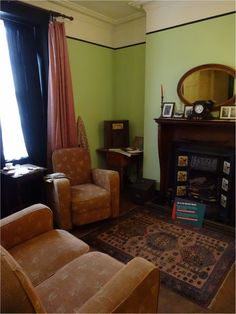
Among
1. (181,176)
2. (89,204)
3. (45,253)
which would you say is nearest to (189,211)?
(181,176)

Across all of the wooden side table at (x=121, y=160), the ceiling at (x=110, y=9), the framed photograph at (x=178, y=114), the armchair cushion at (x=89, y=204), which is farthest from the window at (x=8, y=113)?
the framed photograph at (x=178, y=114)

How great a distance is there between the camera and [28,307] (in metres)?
0.76

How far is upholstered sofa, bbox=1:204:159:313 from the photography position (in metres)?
0.77

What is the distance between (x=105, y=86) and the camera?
365 centimetres

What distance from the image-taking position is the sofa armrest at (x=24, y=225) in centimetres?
148

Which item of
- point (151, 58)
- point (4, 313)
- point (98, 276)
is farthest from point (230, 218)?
point (4, 313)

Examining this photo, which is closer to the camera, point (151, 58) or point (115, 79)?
point (151, 58)

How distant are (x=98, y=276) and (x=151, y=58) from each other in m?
2.72

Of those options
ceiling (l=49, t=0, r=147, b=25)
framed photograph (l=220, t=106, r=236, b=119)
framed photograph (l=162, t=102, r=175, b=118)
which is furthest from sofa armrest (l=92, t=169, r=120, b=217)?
ceiling (l=49, t=0, r=147, b=25)

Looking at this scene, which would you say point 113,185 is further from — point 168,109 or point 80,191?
point 168,109

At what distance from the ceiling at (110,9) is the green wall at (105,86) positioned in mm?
386

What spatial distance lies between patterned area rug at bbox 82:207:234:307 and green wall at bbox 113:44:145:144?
1.57 m

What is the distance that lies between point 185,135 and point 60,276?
2184mm

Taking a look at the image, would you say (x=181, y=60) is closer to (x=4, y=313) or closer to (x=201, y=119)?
(x=201, y=119)
